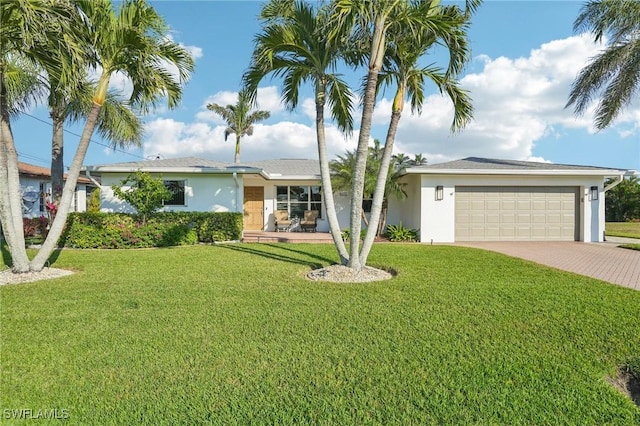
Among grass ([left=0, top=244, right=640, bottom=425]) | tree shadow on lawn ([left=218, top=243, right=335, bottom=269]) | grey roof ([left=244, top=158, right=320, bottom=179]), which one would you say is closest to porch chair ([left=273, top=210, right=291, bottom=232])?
grey roof ([left=244, top=158, right=320, bottom=179])

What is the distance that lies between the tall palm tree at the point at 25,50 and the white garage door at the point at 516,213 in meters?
13.2

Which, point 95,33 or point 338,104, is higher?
point 95,33

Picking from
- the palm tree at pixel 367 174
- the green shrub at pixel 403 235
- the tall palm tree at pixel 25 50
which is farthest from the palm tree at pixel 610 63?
the tall palm tree at pixel 25 50

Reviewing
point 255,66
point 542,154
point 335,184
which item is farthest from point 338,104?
point 542,154

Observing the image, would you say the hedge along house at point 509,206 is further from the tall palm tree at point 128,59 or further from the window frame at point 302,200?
the tall palm tree at point 128,59

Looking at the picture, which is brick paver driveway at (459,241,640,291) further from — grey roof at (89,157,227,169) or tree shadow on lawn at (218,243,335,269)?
grey roof at (89,157,227,169)

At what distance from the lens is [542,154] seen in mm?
20516

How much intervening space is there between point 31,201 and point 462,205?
23.0 meters

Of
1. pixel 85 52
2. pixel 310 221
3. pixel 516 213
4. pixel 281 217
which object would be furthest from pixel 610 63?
pixel 85 52

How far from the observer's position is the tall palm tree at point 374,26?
679cm

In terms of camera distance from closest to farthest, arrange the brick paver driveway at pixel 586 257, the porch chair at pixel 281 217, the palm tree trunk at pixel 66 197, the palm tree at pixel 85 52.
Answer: the palm tree at pixel 85 52 < the palm tree trunk at pixel 66 197 < the brick paver driveway at pixel 586 257 < the porch chair at pixel 281 217

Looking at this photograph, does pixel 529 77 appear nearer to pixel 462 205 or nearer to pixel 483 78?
pixel 483 78

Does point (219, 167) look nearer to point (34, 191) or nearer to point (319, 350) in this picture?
point (319, 350)

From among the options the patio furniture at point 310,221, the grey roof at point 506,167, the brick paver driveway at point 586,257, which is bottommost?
the brick paver driveway at point 586,257
